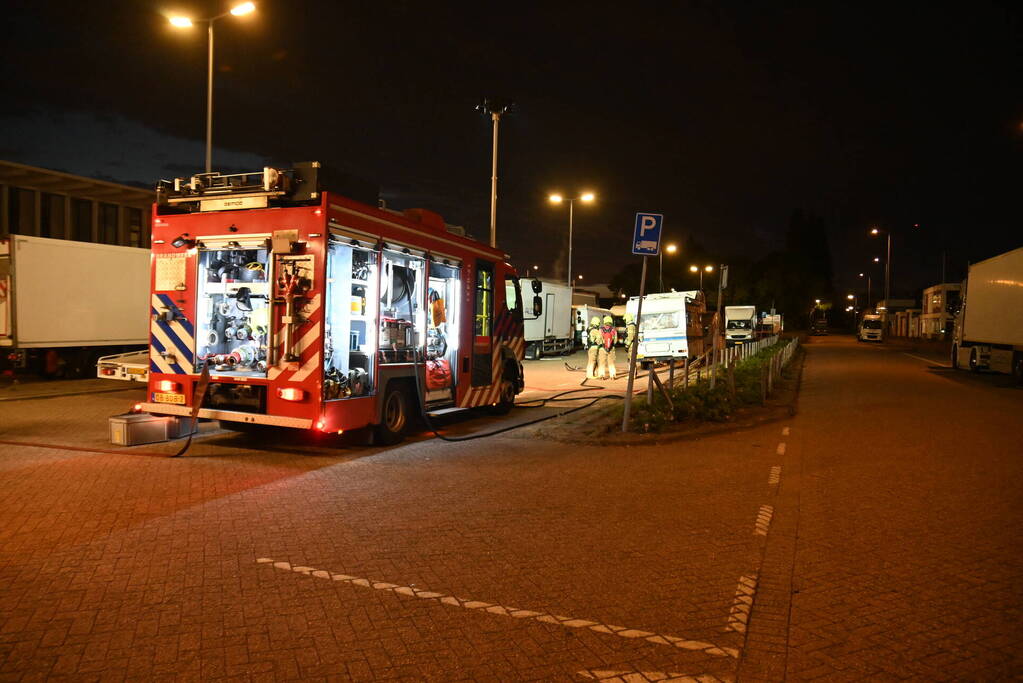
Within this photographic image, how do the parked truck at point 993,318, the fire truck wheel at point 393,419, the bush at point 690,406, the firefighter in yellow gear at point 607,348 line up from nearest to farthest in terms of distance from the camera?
the fire truck wheel at point 393,419, the bush at point 690,406, the firefighter in yellow gear at point 607,348, the parked truck at point 993,318

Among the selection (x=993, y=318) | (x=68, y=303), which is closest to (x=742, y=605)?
(x=68, y=303)

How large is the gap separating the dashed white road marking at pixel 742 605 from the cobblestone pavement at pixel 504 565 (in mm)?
19

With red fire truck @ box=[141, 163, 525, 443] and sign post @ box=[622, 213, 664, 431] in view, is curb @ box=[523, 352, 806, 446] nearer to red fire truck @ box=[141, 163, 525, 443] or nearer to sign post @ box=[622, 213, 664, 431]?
sign post @ box=[622, 213, 664, 431]

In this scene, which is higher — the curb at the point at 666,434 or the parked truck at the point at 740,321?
the parked truck at the point at 740,321

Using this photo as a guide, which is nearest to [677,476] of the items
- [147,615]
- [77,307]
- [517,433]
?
[517,433]

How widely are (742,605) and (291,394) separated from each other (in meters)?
5.92

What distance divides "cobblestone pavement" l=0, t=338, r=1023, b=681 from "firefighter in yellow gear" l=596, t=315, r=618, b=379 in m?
11.7

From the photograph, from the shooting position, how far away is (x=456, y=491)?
7539 mm

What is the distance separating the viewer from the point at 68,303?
1812cm

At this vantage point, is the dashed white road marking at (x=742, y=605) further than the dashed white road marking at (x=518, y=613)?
Yes

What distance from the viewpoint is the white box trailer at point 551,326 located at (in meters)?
32.5

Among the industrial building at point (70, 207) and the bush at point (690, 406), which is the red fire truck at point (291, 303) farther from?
the industrial building at point (70, 207)

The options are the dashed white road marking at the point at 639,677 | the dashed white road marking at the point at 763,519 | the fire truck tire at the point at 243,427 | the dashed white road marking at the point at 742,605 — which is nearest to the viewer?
the dashed white road marking at the point at 639,677

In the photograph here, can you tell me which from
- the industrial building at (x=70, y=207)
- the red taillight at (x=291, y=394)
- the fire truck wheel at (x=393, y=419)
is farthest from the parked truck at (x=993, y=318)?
the industrial building at (x=70, y=207)
